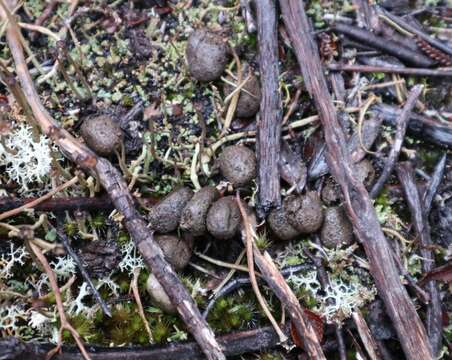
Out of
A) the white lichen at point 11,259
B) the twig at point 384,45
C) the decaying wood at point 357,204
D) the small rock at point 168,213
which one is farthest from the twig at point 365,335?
the white lichen at point 11,259

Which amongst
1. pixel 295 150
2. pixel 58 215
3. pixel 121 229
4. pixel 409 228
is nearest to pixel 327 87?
pixel 295 150

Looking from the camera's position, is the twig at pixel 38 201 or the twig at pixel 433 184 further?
the twig at pixel 433 184

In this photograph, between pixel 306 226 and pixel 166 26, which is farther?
pixel 166 26

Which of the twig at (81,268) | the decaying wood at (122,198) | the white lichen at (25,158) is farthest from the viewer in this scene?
the white lichen at (25,158)

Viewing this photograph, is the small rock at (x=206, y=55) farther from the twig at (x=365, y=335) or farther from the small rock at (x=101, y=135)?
the twig at (x=365, y=335)

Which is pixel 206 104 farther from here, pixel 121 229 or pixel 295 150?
pixel 121 229

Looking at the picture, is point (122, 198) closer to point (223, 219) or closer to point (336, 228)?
point (223, 219)

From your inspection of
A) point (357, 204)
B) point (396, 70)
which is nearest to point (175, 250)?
point (357, 204)
